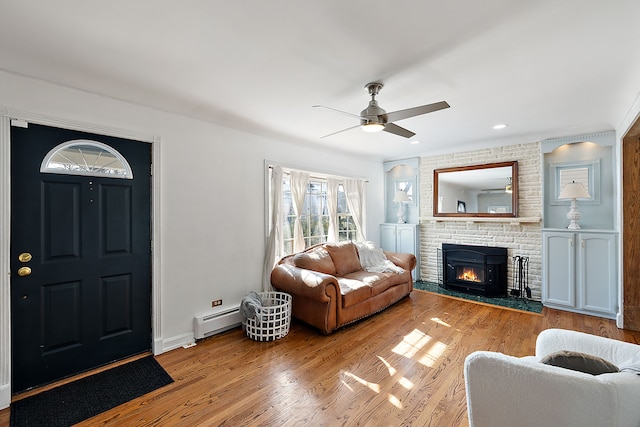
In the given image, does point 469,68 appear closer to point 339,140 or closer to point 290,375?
point 339,140

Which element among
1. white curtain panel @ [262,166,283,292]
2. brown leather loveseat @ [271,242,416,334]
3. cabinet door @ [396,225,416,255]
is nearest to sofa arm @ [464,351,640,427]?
brown leather loveseat @ [271,242,416,334]

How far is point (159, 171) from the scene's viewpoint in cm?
278

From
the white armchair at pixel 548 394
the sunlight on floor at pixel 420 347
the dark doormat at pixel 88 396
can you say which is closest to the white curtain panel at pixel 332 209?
the sunlight on floor at pixel 420 347

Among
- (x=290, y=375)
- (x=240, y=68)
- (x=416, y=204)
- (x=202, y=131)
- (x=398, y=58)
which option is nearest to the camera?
(x=398, y=58)

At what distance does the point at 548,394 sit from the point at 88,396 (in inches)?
115

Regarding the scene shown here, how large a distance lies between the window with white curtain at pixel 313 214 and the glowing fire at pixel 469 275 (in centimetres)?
207

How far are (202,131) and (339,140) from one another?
6.21ft

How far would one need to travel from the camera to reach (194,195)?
3.04 m

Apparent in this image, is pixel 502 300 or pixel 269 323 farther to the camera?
pixel 502 300

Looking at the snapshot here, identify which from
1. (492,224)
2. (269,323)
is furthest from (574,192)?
(269,323)

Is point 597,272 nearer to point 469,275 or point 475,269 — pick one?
point 475,269

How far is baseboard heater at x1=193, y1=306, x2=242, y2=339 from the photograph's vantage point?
2.99 meters

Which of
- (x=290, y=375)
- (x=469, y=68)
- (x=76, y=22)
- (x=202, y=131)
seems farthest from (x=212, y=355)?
(x=469, y=68)

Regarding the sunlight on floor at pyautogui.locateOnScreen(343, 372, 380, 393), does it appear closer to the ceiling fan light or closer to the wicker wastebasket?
the wicker wastebasket
